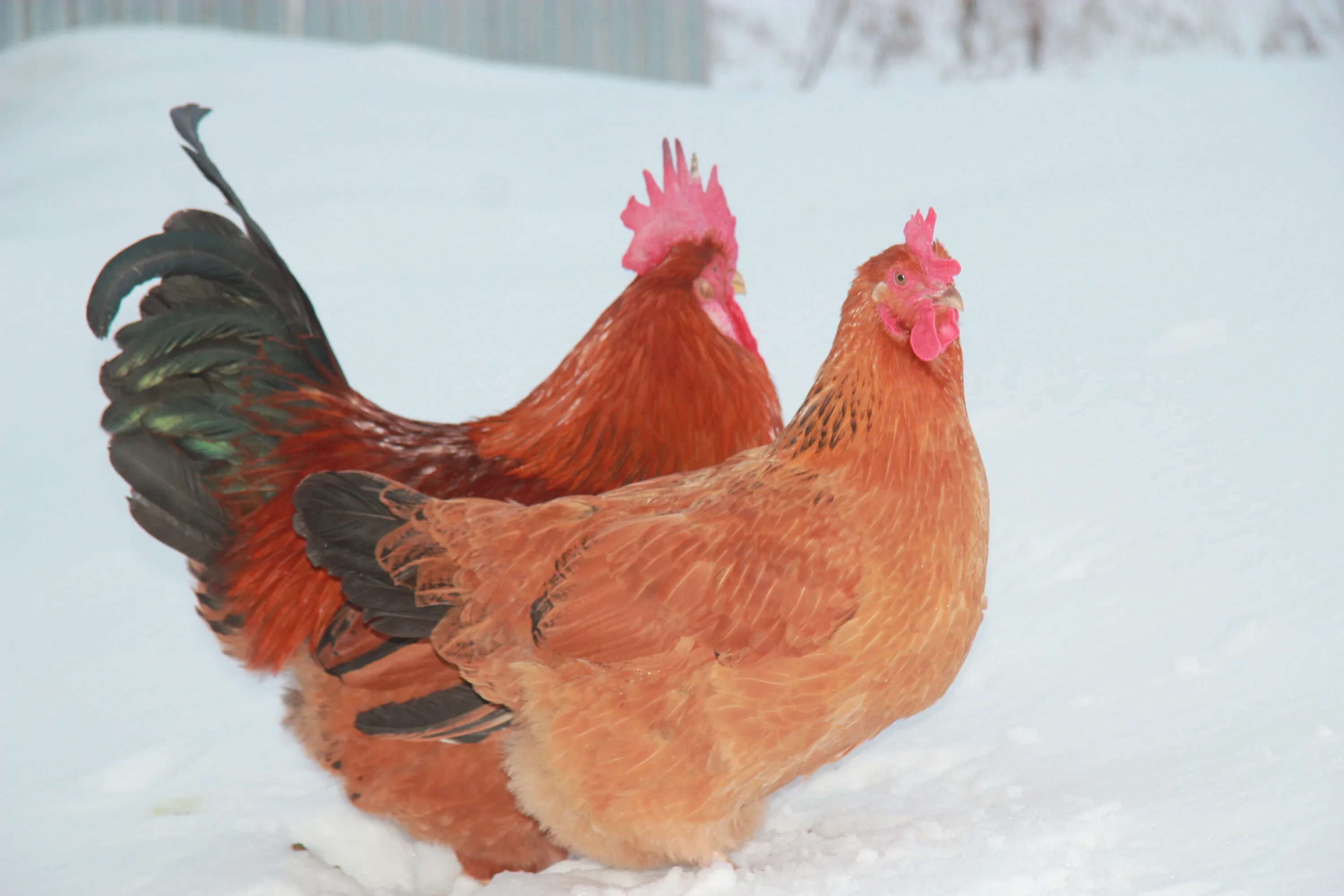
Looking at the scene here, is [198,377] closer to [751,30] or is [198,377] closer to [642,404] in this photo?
[642,404]

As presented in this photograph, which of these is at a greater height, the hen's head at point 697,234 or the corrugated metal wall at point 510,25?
the corrugated metal wall at point 510,25

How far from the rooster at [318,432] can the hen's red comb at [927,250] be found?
2.28 ft

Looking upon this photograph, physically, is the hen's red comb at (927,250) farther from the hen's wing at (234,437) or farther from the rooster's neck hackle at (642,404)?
the hen's wing at (234,437)

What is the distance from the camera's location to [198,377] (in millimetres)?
2723

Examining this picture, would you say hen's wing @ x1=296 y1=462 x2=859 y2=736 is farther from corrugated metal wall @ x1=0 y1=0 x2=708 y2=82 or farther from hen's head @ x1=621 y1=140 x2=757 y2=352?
corrugated metal wall @ x1=0 y1=0 x2=708 y2=82

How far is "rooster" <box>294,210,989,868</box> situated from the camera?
2.15 m

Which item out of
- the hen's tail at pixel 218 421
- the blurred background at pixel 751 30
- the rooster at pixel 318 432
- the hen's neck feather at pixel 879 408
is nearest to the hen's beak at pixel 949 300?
the hen's neck feather at pixel 879 408

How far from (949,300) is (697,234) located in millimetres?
915

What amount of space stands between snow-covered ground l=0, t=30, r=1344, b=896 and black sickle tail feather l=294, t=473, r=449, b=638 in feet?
2.15

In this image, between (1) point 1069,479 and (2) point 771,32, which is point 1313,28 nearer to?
(2) point 771,32

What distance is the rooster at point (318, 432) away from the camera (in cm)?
253

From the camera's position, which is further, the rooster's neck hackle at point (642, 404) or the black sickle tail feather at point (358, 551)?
the rooster's neck hackle at point (642, 404)

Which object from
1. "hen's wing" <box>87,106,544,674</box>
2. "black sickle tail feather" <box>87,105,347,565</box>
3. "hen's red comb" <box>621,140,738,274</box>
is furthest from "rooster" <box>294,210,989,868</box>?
"hen's red comb" <box>621,140,738,274</box>

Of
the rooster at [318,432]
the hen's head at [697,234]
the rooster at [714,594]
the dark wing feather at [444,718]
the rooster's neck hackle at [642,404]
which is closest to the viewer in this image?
the rooster at [714,594]
